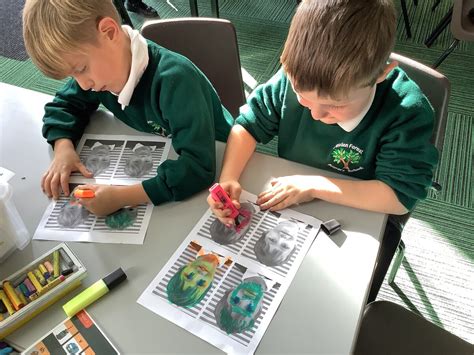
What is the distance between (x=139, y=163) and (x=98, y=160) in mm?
105

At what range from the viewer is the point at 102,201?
0.85m

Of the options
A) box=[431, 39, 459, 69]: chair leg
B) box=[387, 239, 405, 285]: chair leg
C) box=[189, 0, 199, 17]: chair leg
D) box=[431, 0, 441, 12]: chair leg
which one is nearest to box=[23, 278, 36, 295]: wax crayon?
box=[387, 239, 405, 285]: chair leg

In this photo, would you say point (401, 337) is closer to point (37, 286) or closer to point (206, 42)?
point (37, 286)

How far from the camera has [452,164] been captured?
1799mm

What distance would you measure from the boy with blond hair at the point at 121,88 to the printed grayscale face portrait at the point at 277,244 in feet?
0.64

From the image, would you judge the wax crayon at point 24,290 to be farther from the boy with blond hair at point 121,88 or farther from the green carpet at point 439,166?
the green carpet at point 439,166

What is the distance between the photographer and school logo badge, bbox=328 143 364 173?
3.01ft

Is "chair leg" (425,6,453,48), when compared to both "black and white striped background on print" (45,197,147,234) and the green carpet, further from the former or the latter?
"black and white striped background on print" (45,197,147,234)

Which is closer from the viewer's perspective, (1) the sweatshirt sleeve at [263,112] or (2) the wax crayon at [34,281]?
(2) the wax crayon at [34,281]

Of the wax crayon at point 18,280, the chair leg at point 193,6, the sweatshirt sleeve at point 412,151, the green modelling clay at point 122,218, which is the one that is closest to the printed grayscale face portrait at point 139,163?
the green modelling clay at point 122,218

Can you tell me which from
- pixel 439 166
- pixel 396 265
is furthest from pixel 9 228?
pixel 439 166

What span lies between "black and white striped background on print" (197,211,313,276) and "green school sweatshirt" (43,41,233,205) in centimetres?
11

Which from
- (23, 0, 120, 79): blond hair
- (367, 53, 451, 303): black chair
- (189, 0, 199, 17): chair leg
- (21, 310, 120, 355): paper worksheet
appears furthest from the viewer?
(189, 0, 199, 17): chair leg

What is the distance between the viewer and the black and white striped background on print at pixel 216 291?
69 centimetres
